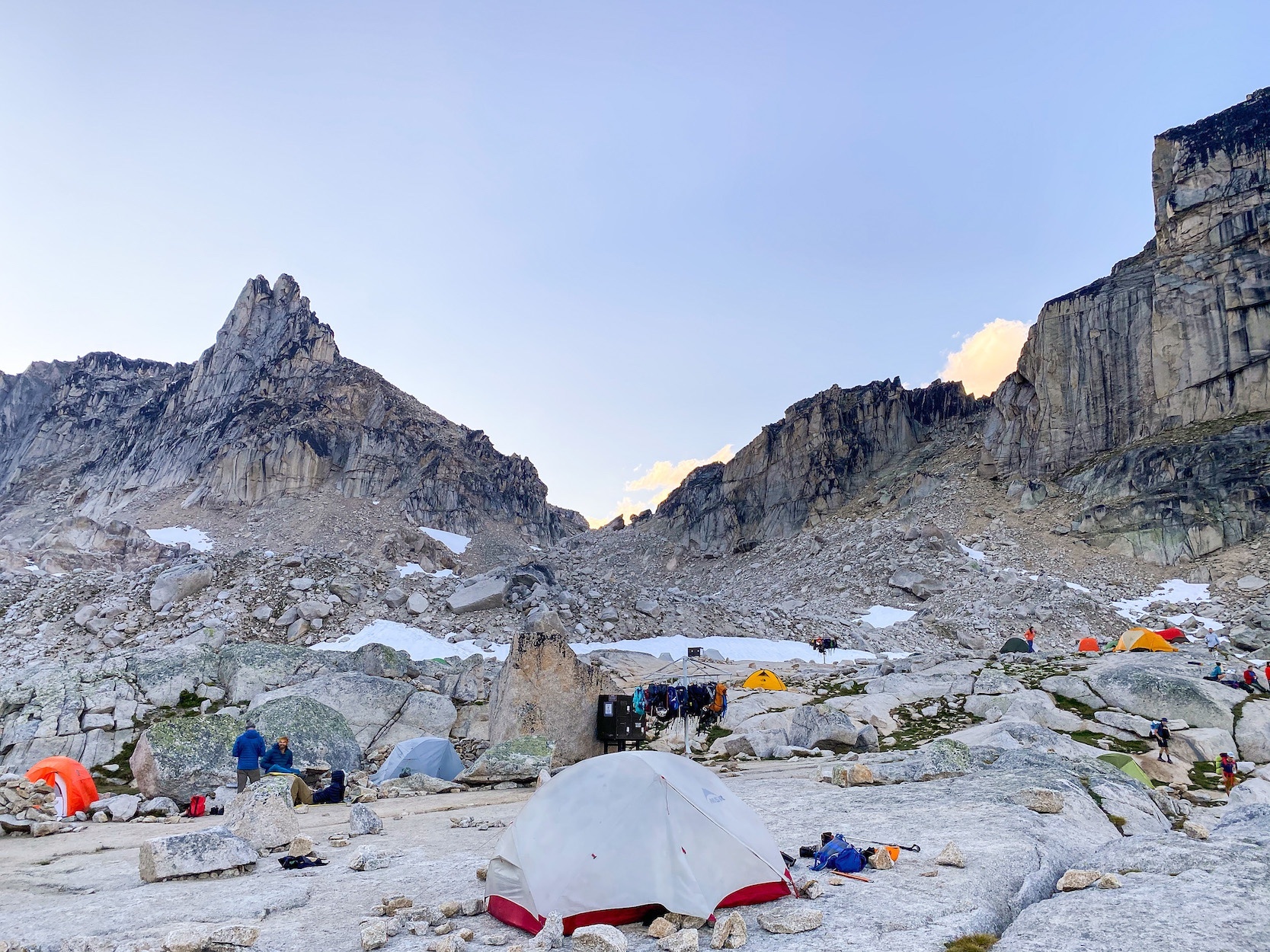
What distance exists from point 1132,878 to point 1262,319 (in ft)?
282

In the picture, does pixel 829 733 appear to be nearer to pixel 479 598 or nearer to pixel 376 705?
pixel 376 705

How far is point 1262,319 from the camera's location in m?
67.5

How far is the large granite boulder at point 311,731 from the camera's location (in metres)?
17.8

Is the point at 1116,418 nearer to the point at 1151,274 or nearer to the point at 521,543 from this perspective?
the point at 1151,274

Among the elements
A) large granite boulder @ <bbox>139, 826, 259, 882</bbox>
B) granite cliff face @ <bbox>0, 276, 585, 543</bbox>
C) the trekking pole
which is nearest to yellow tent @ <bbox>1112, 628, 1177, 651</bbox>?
the trekking pole

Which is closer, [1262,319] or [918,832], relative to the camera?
[918,832]

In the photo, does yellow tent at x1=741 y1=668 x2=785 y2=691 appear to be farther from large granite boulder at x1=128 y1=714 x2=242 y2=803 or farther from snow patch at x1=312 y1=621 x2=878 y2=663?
large granite boulder at x1=128 y1=714 x2=242 y2=803

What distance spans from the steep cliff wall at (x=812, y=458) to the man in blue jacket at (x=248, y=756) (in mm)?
85117

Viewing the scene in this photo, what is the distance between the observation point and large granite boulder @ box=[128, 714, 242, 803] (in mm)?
15820

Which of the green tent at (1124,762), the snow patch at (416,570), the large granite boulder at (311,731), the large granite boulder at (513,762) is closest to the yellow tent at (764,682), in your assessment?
the large granite boulder at (513,762)

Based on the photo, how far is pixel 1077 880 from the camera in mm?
6574

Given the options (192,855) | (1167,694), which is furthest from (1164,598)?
(192,855)

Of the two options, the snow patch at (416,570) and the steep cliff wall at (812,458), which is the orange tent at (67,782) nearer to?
the snow patch at (416,570)

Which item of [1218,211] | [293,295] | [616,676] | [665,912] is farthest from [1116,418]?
[293,295]
